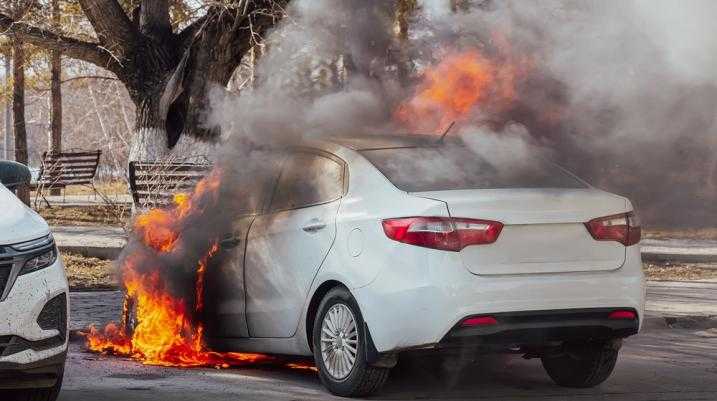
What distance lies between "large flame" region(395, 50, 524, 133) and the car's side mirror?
2778mm

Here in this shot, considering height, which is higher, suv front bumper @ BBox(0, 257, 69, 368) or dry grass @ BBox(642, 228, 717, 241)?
suv front bumper @ BBox(0, 257, 69, 368)

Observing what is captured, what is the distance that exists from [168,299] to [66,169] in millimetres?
17966

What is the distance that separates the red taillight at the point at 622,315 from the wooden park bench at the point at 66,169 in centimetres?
1937

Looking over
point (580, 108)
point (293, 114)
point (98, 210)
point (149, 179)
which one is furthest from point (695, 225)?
point (293, 114)

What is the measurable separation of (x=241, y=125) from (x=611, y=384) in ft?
10.8

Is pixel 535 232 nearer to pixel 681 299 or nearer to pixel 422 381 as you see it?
pixel 422 381

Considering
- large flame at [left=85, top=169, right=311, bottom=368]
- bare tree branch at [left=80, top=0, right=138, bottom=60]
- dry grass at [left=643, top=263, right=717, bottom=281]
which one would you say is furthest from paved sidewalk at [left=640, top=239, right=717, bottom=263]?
large flame at [left=85, top=169, right=311, bottom=368]

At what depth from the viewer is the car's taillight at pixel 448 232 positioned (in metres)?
6.70

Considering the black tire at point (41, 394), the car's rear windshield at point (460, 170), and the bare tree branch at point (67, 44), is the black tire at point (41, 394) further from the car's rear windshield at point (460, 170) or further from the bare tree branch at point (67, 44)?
the bare tree branch at point (67, 44)

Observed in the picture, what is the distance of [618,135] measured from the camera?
1049 centimetres

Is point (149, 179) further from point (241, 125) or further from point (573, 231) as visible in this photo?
point (573, 231)

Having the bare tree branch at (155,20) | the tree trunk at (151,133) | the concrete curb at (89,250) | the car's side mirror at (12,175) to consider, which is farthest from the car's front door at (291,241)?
the concrete curb at (89,250)

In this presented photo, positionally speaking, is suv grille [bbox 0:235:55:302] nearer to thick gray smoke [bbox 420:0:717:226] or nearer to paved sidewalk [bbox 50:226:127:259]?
thick gray smoke [bbox 420:0:717:226]

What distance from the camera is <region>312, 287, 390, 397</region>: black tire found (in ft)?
23.1
